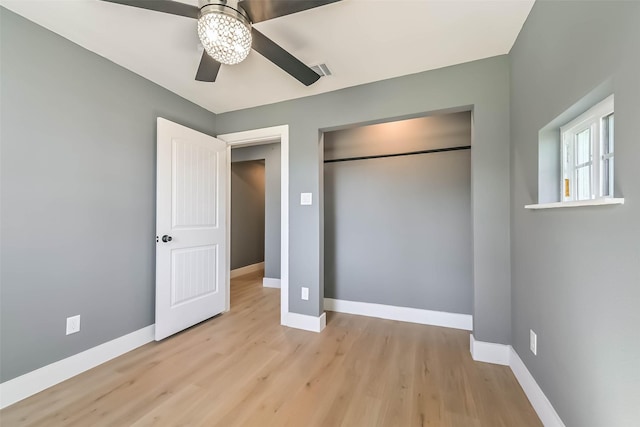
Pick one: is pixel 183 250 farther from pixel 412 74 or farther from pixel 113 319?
pixel 412 74

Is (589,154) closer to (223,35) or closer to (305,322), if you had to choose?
(223,35)

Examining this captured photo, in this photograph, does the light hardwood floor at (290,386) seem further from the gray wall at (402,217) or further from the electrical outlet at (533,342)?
the gray wall at (402,217)

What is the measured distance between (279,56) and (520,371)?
2.63 meters

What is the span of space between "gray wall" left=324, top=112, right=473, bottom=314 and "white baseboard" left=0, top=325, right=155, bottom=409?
201cm

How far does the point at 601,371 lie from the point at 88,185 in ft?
10.2

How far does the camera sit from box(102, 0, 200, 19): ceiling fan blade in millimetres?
1239

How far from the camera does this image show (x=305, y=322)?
2.63 meters

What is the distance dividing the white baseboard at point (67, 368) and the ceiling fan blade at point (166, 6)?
2.30 m

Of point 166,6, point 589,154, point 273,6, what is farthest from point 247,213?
point 589,154

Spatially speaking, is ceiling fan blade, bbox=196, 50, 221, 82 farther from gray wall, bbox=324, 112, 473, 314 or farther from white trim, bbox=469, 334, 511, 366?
white trim, bbox=469, 334, 511, 366

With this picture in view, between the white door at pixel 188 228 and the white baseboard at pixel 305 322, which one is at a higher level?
the white door at pixel 188 228

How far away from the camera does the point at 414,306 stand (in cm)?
280

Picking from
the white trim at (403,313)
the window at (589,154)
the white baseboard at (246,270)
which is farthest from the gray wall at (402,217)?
the white baseboard at (246,270)

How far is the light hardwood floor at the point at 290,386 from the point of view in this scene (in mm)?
1450
